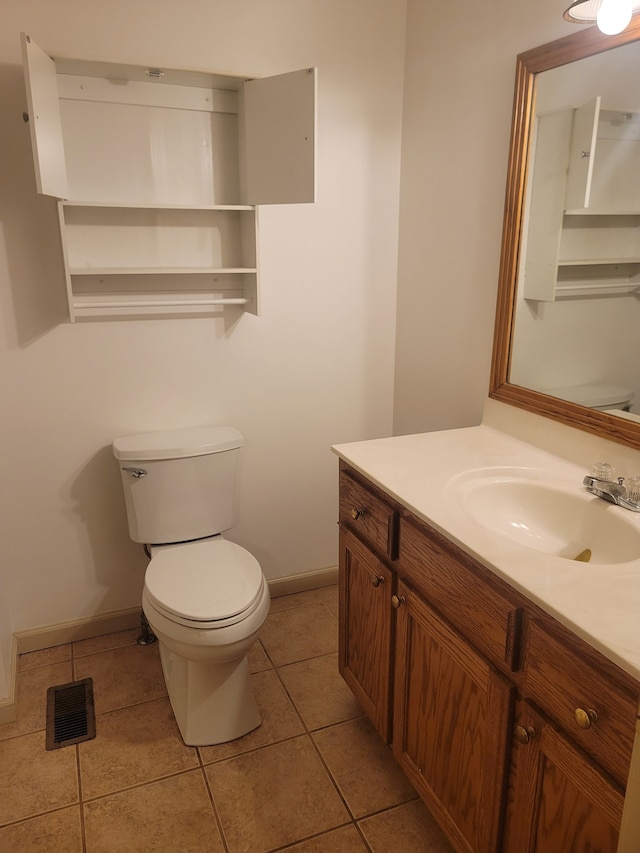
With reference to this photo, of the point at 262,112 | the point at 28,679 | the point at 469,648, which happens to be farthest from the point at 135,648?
the point at 262,112

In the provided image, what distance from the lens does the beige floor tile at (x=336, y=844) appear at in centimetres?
160

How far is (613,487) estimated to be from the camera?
4.64 ft

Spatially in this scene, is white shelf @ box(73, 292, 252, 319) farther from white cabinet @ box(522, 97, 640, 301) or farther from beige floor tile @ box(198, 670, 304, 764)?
beige floor tile @ box(198, 670, 304, 764)

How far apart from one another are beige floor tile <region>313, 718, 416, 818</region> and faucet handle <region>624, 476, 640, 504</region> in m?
1.06

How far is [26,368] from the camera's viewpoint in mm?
2123

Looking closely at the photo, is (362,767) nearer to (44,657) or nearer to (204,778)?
(204,778)

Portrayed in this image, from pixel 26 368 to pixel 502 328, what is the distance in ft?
5.21

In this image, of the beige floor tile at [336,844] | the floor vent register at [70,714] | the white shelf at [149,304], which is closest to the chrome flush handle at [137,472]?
the white shelf at [149,304]

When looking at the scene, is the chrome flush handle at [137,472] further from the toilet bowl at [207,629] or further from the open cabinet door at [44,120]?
the open cabinet door at [44,120]

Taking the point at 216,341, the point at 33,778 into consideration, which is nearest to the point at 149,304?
the point at 216,341

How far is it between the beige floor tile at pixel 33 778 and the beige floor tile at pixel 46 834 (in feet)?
0.10

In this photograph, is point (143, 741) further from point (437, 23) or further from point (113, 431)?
point (437, 23)

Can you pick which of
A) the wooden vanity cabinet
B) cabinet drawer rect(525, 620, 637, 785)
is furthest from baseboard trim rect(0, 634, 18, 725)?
cabinet drawer rect(525, 620, 637, 785)

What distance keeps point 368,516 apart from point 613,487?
0.62 metres
